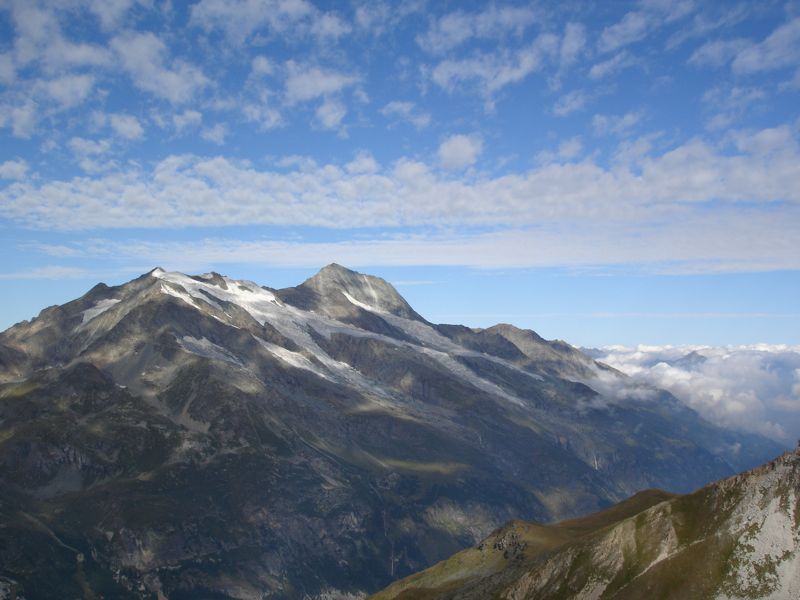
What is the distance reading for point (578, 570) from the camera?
626 feet

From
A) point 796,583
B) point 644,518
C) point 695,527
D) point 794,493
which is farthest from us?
point 644,518

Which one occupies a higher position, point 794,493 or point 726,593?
point 794,493

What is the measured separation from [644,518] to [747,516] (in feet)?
88.3

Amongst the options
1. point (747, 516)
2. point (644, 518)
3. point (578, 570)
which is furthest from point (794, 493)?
point (578, 570)

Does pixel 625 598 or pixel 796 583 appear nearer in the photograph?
pixel 796 583

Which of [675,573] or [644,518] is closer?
[675,573]

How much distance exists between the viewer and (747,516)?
545 feet

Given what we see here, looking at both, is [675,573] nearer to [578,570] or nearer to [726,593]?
[726,593]

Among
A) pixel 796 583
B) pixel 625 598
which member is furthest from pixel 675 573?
pixel 796 583

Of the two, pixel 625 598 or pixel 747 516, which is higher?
pixel 747 516

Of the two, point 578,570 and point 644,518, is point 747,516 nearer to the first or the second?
point 644,518

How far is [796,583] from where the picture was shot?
483ft

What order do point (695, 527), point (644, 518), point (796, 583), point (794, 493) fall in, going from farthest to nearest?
point (644, 518) → point (695, 527) → point (794, 493) → point (796, 583)

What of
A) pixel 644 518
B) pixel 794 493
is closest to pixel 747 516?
pixel 794 493
